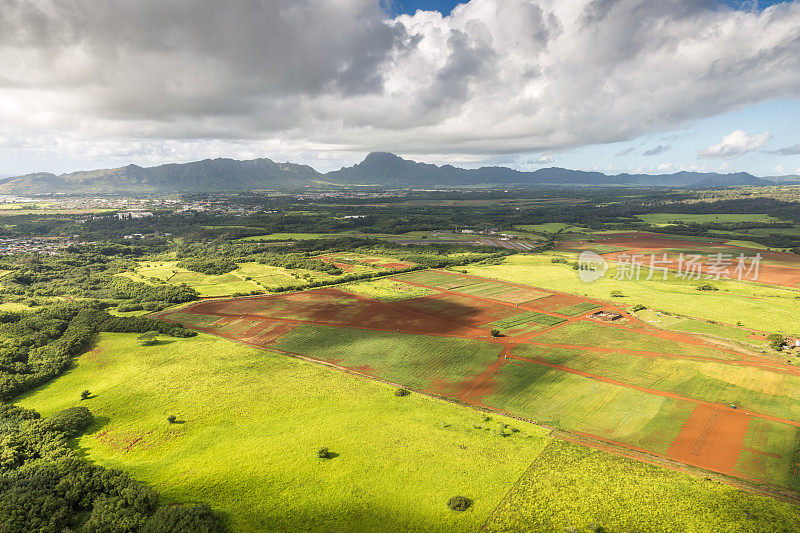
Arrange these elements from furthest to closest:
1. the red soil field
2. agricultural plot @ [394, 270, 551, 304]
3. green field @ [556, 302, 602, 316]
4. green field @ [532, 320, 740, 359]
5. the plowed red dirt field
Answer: agricultural plot @ [394, 270, 551, 304] → green field @ [556, 302, 602, 316] → green field @ [532, 320, 740, 359] → the plowed red dirt field → the red soil field

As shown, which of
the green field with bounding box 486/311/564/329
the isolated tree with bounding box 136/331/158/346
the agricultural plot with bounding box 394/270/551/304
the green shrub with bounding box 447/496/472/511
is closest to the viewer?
the green shrub with bounding box 447/496/472/511

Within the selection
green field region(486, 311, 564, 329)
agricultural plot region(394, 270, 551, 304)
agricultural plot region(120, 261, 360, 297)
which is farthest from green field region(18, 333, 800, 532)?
agricultural plot region(120, 261, 360, 297)

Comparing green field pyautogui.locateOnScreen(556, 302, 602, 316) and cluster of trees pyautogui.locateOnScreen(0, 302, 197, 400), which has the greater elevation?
green field pyautogui.locateOnScreen(556, 302, 602, 316)

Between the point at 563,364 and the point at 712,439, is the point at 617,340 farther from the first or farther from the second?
the point at 712,439

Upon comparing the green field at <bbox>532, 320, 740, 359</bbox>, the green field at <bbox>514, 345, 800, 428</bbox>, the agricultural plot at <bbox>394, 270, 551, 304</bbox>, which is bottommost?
the green field at <bbox>514, 345, 800, 428</bbox>

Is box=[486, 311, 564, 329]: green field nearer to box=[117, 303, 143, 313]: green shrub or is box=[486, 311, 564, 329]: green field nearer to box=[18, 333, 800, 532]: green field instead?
box=[18, 333, 800, 532]: green field

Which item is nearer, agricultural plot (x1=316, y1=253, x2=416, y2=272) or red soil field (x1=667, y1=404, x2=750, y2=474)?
red soil field (x1=667, y1=404, x2=750, y2=474)

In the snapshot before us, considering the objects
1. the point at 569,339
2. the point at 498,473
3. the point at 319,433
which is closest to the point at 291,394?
the point at 319,433
